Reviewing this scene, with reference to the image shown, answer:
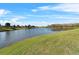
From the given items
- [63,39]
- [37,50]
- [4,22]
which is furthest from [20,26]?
[63,39]

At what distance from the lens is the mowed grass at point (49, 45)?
5.47 ft

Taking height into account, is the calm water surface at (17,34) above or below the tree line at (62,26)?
below

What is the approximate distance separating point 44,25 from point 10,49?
35 centimetres

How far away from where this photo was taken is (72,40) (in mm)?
1679

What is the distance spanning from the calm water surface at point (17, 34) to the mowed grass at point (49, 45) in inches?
1.4

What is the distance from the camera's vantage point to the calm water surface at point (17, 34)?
5.61 feet

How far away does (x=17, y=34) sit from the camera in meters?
1.74

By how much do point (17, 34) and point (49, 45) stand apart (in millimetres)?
294

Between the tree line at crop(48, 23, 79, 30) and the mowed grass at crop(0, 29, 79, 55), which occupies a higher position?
the tree line at crop(48, 23, 79, 30)

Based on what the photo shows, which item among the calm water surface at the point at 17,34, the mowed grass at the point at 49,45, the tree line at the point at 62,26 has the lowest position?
the mowed grass at the point at 49,45

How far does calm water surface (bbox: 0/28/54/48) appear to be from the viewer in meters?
1.71

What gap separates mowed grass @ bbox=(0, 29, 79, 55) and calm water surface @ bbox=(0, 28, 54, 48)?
0.12 ft

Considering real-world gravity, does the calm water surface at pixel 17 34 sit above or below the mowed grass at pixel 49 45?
above
